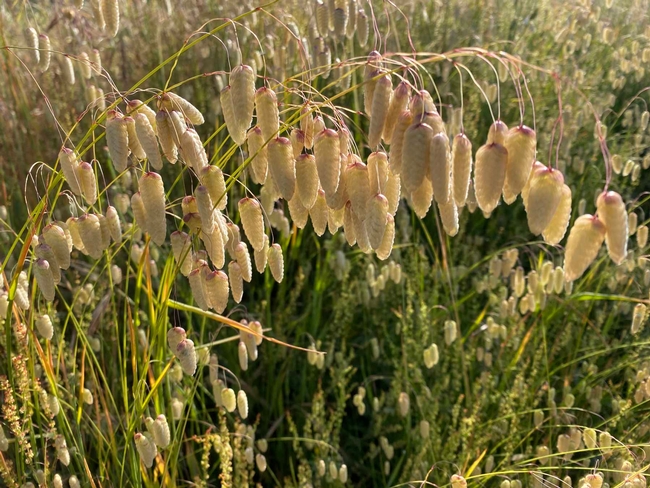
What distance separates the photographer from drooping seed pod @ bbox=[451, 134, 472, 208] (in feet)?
3.24

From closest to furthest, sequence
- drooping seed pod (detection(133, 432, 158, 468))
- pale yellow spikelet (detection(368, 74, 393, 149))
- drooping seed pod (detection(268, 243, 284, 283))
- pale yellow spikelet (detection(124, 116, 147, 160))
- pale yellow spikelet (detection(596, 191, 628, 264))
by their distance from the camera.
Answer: pale yellow spikelet (detection(596, 191, 628, 264))
pale yellow spikelet (detection(368, 74, 393, 149))
pale yellow spikelet (detection(124, 116, 147, 160))
drooping seed pod (detection(268, 243, 284, 283))
drooping seed pod (detection(133, 432, 158, 468))

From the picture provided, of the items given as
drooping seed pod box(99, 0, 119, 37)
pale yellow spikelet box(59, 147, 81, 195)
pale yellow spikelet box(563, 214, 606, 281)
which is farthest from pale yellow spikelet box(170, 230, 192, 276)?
pale yellow spikelet box(563, 214, 606, 281)

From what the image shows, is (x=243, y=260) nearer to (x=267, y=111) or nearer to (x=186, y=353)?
(x=186, y=353)

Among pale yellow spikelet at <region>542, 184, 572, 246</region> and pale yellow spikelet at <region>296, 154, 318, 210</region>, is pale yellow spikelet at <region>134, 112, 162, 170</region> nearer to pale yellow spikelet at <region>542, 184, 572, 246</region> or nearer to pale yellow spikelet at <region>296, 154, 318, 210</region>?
pale yellow spikelet at <region>296, 154, 318, 210</region>

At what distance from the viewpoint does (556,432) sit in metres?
2.14

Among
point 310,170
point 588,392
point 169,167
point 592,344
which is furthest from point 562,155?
point 310,170

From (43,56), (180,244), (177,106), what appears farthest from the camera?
(43,56)

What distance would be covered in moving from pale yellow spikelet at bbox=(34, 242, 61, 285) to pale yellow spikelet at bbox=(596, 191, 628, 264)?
826 mm

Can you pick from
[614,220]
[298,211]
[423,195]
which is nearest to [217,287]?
[298,211]

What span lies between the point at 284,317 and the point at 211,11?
1.65 meters

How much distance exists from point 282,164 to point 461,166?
26 centimetres

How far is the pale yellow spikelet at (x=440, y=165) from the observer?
3.09 feet

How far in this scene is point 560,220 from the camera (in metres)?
1.02

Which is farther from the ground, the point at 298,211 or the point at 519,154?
the point at 519,154
